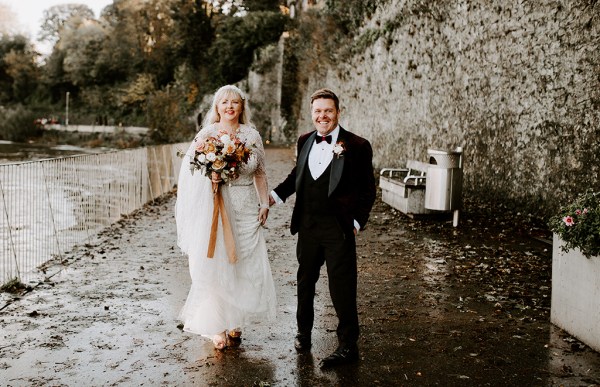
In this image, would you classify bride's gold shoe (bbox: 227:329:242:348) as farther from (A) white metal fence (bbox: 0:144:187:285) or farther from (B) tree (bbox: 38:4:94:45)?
(B) tree (bbox: 38:4:94:45)

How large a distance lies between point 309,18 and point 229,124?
30977mm

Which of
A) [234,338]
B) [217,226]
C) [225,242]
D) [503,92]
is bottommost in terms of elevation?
[234,338]

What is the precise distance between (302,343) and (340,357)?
458 millimetres

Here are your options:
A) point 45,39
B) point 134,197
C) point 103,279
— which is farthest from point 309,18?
point 45,39

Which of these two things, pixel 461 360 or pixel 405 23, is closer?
pixel 461 360

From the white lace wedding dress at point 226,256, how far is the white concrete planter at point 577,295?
2.54 m

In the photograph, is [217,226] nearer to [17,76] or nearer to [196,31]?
[196,31]

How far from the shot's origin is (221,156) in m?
5.05

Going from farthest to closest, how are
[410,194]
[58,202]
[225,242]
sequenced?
[410,194]
[58,202]
[225,242]

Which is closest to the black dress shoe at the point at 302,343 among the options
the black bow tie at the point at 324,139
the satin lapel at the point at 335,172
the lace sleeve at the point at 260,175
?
the lace sleeve at the point at 260,175

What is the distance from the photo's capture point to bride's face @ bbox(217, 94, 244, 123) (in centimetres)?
525

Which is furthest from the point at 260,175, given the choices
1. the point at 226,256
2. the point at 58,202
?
the point at 58,202

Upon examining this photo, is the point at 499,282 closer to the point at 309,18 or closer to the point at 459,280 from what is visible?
the point at 459,280

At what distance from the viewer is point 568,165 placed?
10.0 m
